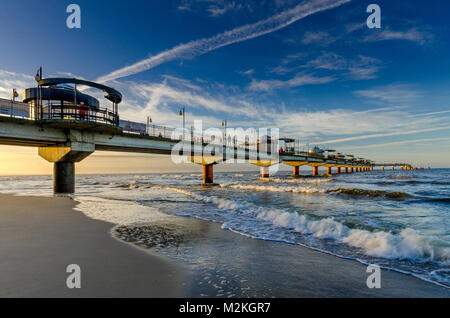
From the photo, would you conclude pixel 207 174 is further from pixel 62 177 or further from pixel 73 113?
pixel 73 113

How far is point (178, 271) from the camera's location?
4.35 metres

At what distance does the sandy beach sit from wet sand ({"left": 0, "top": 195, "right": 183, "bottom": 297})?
15 mm

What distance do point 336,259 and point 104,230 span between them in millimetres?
7315

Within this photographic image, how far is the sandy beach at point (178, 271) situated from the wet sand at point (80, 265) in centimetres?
1

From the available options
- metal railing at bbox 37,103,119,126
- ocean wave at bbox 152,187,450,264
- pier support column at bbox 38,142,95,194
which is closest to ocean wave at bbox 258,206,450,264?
ocean wave at bbox 152,187,450,264

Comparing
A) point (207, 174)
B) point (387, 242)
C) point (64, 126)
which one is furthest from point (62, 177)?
point (387, 242)

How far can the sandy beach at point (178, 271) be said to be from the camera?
355cm

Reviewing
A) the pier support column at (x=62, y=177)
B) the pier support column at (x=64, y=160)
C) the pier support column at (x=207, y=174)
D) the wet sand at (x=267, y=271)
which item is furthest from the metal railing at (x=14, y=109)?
the pier support column at (x=207, y=174)

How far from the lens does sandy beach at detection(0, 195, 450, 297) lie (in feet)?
11.6

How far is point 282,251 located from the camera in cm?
585

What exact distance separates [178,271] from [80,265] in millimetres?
2046

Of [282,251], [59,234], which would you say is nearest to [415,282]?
[282,251]
